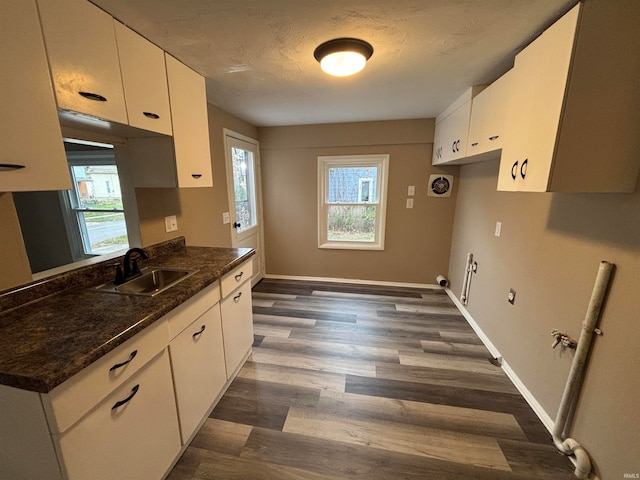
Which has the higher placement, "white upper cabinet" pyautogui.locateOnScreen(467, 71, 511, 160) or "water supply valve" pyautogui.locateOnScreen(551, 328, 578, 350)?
"white upper cabinet" pyautogui.locateOnScreen(467, 71, 511, 160)

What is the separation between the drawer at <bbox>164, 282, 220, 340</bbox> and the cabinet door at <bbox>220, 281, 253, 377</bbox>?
156 millimetres

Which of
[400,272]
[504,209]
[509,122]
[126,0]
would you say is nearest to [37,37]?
[126,0]

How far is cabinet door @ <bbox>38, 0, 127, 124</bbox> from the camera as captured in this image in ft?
3.34

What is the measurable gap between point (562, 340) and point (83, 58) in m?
2.84

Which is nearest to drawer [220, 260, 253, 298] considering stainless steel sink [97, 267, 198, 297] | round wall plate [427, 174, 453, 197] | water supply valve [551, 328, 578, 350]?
stainless steel sink [97, 267, 198, 297]

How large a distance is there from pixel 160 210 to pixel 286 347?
1.62 metres

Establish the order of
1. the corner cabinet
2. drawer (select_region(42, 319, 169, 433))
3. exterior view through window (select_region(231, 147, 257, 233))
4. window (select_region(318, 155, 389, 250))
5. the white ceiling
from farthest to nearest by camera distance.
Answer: window (select_region(318, 155, 389, 250)) → exterior view through window (select_region(231, 147, 257, 233)) → the white ceiling → the corner cabinet → drawer (select_region(42, 319, 169, 433))

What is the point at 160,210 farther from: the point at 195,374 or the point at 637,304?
the point at 637,304

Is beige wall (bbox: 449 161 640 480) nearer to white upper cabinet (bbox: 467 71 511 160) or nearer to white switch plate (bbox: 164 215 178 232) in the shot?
white upper cabinet (bbox: 467 71 511 160)

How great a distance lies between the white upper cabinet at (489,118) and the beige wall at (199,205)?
2458 millimetres

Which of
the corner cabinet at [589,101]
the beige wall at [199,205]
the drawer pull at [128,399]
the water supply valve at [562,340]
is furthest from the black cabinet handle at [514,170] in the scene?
the beige wall at [199,205]

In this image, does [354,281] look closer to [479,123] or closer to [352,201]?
[352,201]

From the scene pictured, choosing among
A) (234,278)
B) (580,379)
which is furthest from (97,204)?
(580,379)

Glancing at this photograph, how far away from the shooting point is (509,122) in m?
1.59
